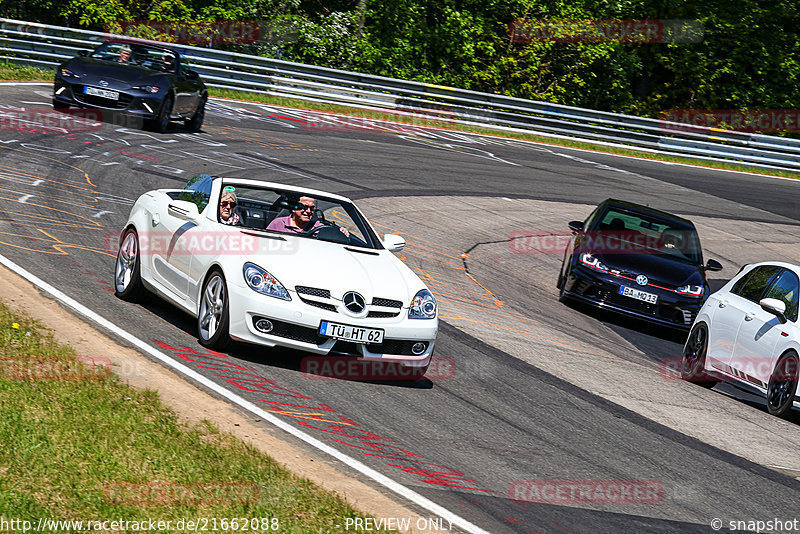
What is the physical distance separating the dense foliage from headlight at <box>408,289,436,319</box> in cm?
2357

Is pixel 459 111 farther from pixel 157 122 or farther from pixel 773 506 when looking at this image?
pixel 773 506

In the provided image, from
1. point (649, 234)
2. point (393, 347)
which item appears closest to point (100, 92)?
point (649, 234)

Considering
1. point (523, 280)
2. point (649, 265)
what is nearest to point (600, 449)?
point (649, 265)

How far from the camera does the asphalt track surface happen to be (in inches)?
267

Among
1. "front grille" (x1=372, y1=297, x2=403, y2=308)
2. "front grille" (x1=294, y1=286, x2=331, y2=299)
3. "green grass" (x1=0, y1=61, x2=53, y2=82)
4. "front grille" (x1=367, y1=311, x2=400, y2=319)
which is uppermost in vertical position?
"green grass" (x1=0, y1=61, x2=53, y2=82)

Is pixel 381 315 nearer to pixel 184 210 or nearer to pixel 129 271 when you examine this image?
pixel 184 210

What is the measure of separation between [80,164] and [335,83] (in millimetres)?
14361

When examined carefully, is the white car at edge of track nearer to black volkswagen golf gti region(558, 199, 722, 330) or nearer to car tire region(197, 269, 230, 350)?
black volkswagen golf gti region(558, 199, 722, 330)

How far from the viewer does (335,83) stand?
98.4 feet

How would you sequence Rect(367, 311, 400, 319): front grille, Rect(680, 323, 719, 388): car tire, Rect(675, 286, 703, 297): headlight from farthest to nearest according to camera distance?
Rect(675, 286, 703, 297): headlight < Rect(680, 323, 719, 388): car tire < Rect(367, 311, 400, 319): front grille

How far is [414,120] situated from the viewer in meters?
30.9

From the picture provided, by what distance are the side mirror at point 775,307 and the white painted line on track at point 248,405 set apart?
5510 mm

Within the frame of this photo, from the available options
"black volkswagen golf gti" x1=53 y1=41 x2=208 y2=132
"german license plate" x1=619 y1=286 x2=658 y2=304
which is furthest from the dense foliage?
"german license plate" x1=619 y1=286 x2=658 y2=304

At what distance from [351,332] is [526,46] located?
3093 cm
